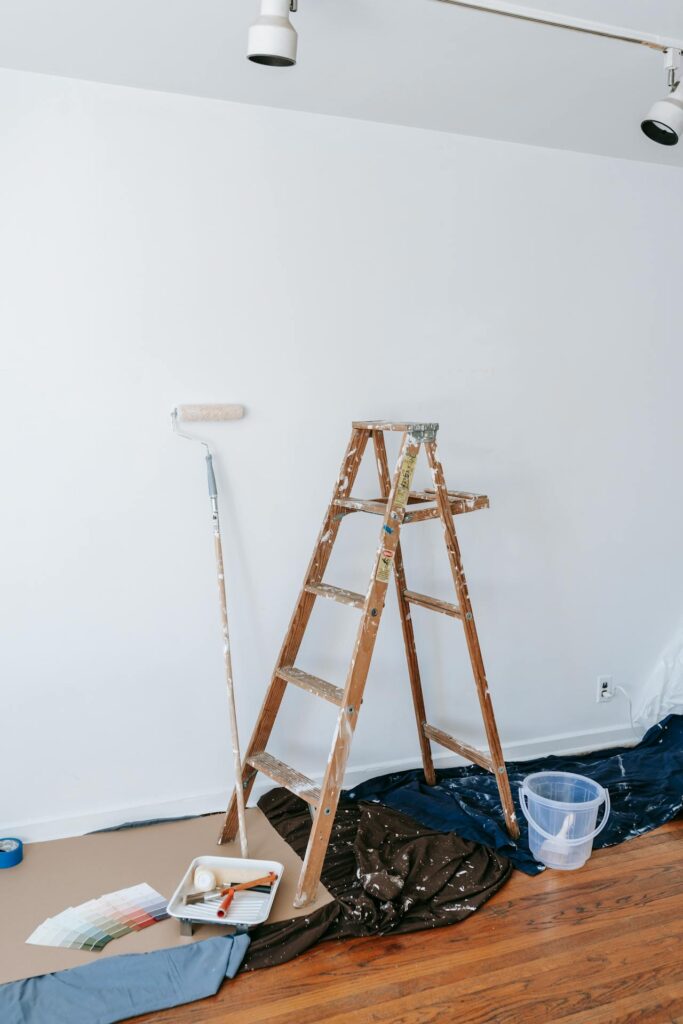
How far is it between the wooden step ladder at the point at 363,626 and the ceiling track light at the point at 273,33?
1042 millimetres

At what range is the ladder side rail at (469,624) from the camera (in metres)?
2.68

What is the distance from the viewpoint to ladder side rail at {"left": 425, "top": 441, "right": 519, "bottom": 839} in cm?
268

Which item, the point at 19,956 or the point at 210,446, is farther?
the point at 210,446

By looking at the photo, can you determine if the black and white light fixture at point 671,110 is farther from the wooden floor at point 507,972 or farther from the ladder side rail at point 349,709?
the wooden floor at point 507,972

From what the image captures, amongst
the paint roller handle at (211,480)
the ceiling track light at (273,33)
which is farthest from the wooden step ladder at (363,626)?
the ceiling track light at (273,33)

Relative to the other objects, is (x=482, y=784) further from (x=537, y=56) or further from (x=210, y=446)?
(x=537, y=56)

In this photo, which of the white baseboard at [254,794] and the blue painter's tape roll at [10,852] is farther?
the white baseboard at [254,794]

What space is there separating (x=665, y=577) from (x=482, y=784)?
4.01 ft

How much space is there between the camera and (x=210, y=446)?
2.90 metres

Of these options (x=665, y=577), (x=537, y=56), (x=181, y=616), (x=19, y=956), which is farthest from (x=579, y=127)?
(x=19, y=956)

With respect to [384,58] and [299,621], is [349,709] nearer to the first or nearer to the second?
[299,621]

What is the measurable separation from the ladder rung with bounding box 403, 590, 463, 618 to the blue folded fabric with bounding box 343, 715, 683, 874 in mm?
703

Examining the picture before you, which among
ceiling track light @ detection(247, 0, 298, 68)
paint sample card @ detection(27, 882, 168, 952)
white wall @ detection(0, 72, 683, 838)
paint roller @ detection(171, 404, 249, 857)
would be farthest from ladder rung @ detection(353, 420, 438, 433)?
paint sample card @ detection(27, 882, 168, 952)

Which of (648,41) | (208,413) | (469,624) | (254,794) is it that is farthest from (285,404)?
(648,41)
